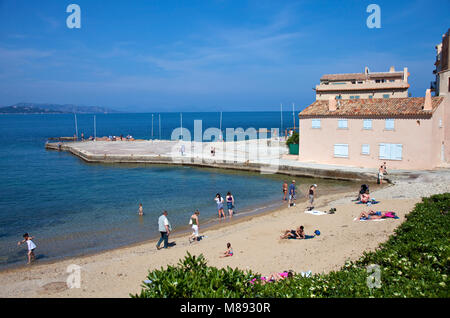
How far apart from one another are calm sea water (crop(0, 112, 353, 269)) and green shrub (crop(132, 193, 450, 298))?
977 cm

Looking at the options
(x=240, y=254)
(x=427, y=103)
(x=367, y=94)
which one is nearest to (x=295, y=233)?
(x=240, y=254)

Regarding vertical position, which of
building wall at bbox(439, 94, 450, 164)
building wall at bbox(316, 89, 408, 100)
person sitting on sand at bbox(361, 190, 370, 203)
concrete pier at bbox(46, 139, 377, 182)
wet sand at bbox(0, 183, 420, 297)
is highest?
building wall at bbox(316, 89, 408, 100)

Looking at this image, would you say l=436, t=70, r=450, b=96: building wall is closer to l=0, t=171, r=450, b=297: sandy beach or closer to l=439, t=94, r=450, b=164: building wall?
l=439, t=94, r=450, b=164: building wall

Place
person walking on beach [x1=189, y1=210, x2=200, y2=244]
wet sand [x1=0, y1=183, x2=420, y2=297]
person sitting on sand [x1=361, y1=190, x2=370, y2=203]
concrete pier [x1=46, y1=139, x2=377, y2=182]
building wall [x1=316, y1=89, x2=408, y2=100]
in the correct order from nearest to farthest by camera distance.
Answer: wet sand [x1=0, y1=183, x2=420, y2=297] → person walking on beach [x1=189, y1=210, x2=200, y2=244] → person sitting on sand [x1=361, y1=190, x2=370, y2=203] → concrete pier [x1=46, y1=139, x2=377, y2=182] → building wall [x1=316, y1=89, x2=408, y2=100]

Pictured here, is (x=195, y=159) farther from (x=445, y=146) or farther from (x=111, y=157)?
(x=445, y=146)

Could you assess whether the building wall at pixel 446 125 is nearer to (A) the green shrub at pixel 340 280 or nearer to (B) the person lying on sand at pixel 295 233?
(B) the person lying on sand at pixel 295 233

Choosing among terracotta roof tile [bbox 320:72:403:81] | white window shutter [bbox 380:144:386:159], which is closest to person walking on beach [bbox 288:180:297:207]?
white window shutter [bbox 380:144:386:159]

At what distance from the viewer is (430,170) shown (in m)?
27.0

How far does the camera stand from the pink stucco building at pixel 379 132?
2742cm

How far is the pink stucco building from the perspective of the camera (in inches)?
1080

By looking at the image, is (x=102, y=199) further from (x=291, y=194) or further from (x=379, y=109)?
(x=379, y=109)

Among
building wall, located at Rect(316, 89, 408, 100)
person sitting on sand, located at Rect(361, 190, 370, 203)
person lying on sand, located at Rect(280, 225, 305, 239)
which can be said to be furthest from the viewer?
building wall, located at Rect(316, 89, 408, 100)

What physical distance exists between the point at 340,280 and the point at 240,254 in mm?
5807
